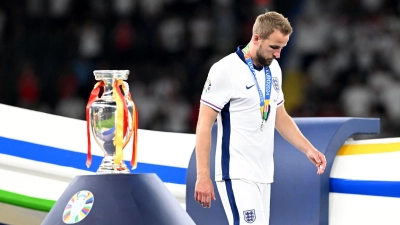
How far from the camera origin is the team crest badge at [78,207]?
2.80 m

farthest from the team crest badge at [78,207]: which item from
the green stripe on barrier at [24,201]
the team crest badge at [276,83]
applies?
the green stripe on barrier at [24,201]

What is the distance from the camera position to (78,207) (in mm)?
2822

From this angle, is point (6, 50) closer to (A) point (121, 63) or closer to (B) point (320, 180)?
(A) point (121, 63)

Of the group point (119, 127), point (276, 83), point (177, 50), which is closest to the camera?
point (119, 127)

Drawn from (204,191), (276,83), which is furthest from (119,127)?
(276,83)

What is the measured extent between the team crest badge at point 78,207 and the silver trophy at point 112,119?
16 centimetres

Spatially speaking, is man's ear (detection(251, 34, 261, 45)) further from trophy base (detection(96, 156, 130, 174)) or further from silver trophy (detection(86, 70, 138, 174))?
trophy base (detection(96, 156, 130, 174))

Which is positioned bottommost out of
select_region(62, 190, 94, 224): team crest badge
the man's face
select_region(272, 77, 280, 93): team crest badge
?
select_region(62, 190, 94, 224): team crest badge

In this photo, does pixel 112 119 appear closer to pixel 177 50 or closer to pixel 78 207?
pixel 78 207

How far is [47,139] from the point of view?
490 centimetres

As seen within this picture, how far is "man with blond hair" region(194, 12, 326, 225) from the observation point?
11.3ft

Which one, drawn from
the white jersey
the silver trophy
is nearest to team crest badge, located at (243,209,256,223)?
the white jersey

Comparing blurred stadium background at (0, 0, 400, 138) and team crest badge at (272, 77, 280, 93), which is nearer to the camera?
team crest badge at (272, 77, 280, 93)

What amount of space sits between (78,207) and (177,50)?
703 centimetres
